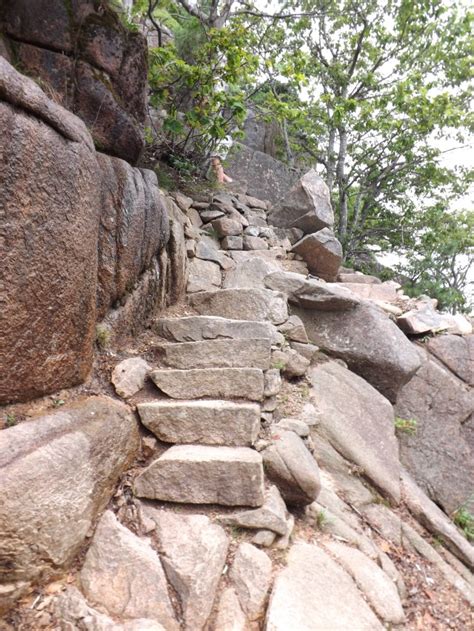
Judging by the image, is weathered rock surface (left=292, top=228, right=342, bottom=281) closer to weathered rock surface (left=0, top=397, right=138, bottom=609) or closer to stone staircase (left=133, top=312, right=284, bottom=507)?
stone staircase (left=133, top=312, right=284, bottom=507)

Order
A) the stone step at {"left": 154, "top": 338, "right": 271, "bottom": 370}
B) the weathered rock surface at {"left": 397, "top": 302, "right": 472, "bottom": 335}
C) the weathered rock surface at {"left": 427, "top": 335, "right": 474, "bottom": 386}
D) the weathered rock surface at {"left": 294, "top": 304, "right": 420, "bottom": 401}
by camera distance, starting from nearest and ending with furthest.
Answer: the stone step at {"left": 154, "top": 338, "right": 271, "bottom": 370}
the weathered rock surface at {"left": 294, "top": 304, "right": 420, "bottom": 401}
the weathered rock surface at {"left": 427, "top": 335, "right": 474, "bottom": 386}
the weathered rock surface at {"left": 397, "top": 302, "right": 472, "bottom": 335}

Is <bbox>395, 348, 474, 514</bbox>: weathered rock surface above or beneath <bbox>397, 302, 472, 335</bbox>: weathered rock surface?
beneath

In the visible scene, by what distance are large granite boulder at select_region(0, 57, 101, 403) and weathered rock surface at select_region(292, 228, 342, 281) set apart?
5.17 metres

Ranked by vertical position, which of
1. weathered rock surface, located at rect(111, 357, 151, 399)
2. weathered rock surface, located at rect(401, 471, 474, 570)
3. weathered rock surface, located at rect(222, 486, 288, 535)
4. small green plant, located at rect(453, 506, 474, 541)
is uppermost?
weathered rock surface, located at rect(111, 357, 151, 399)

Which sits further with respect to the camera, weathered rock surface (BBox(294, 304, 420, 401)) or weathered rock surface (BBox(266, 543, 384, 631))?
weathered rock surface (BBox(294, 304, 420, 401))

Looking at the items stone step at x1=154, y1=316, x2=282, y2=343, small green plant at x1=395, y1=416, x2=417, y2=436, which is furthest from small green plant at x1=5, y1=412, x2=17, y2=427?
small green plant at x1=395, y1=416, x2=417, y2=436

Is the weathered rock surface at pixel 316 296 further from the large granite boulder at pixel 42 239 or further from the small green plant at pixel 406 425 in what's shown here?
the large granite boulder at pixel 42 239

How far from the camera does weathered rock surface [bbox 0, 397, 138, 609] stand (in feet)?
5.51

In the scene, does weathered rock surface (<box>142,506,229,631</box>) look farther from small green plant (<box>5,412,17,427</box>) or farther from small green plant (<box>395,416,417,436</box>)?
small green plant (<box>395,416,417,436</box>)

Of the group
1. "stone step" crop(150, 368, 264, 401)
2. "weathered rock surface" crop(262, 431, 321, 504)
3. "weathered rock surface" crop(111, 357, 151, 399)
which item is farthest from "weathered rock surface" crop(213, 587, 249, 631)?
"weathered rock surface" crop(111, 357, 151, 399)

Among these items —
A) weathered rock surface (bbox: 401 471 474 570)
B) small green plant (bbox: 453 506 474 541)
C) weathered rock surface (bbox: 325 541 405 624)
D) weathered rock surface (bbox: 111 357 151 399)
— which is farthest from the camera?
small green plant (bbox: 453 506 474 541)

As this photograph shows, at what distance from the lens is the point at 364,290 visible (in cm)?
734

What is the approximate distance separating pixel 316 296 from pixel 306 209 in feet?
12.0

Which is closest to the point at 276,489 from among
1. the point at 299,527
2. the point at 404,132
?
the point at 299,527
